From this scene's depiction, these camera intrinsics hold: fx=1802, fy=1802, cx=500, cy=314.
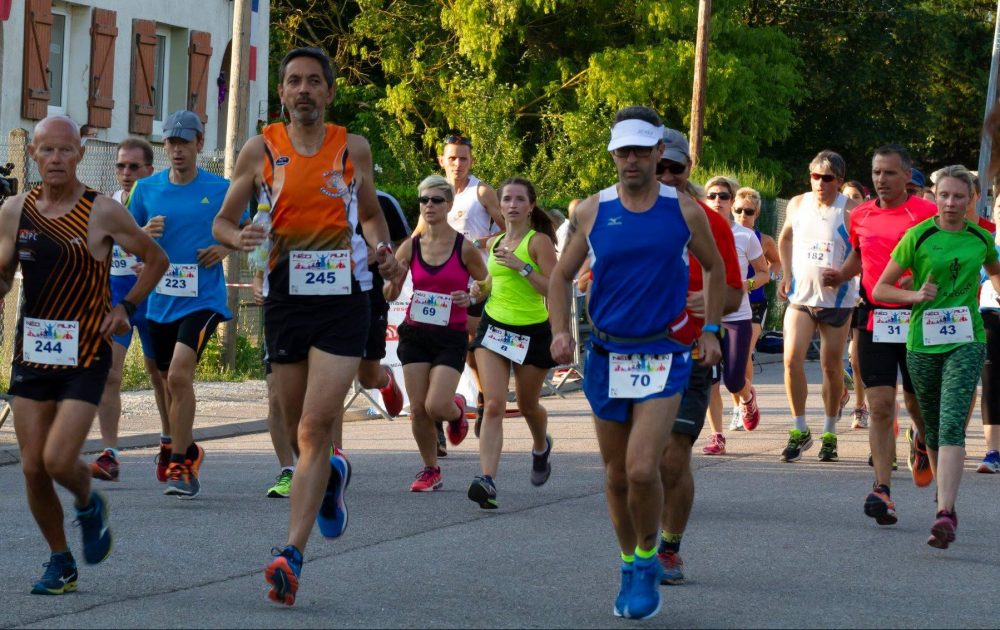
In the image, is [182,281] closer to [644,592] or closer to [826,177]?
[644,592]

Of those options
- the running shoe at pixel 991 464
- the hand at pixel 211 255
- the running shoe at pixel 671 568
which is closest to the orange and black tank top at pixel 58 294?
the running shoe at pixel 671 568

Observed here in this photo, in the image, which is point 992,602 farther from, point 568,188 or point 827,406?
point 568,188

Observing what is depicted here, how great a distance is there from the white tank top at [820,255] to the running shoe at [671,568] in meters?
5.33

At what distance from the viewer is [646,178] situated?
22.6ft

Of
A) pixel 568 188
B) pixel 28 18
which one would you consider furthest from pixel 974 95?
pixel 28 18

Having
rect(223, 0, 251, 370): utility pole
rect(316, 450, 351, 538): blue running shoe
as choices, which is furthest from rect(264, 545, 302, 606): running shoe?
rect(223, 0, 251, 370): utility pole

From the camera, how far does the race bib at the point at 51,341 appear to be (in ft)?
23.2

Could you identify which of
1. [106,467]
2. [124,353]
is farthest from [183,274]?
[106,467]

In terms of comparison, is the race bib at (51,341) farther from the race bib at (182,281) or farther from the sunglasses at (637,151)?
the race bib at (182,281)

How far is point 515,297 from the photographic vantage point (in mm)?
10625

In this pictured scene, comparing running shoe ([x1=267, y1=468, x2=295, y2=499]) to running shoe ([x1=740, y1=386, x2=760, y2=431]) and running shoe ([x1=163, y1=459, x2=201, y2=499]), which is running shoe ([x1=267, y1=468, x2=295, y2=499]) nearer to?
running shoe ([x1=163, y1=459, x2=201, y2=499])

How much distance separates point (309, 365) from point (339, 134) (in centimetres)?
96

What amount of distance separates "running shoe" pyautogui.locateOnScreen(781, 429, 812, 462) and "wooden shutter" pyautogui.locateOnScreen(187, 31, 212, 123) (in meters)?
18.6

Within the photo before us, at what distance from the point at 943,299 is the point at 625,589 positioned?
122 inches
